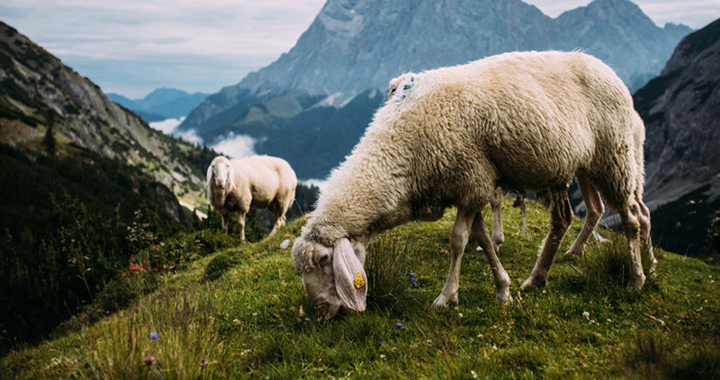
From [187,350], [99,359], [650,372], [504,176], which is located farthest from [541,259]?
[99,359]

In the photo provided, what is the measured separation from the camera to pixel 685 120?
158 metres

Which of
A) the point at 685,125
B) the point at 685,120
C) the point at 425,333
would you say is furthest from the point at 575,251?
the point at 685,120

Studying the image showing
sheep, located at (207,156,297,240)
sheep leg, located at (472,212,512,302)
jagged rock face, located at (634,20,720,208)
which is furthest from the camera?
jagged rock face, located at (634,20,720,208)

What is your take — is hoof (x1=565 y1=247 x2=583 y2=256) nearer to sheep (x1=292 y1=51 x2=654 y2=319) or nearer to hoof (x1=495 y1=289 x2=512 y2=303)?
sheep (x1=292 y1=51 x2=654 y2=319)

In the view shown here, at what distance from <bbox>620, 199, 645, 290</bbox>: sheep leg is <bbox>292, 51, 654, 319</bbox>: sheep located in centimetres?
2

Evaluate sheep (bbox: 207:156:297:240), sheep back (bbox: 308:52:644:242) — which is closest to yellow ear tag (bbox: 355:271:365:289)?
sheep back (bbox: 308:52:644:242)

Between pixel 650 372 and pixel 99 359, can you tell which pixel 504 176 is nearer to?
pixel 650 372

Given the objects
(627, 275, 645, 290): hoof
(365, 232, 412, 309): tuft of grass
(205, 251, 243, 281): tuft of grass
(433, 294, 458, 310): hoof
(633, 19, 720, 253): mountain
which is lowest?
(633, 19, 720, 253): mountain

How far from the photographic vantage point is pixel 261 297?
20.6 ft

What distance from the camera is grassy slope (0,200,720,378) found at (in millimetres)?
3447

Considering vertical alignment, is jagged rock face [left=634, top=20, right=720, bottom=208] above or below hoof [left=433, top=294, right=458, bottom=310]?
below

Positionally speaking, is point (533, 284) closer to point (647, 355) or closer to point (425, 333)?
point (425, 333)

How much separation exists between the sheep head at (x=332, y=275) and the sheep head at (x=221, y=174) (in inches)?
397

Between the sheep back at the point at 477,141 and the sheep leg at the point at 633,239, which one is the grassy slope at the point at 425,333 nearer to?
the sheep leg at the point at 633,239
